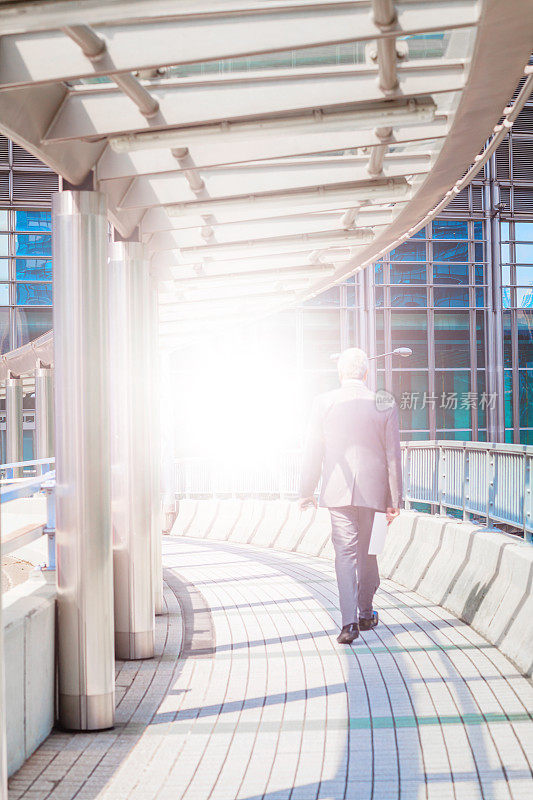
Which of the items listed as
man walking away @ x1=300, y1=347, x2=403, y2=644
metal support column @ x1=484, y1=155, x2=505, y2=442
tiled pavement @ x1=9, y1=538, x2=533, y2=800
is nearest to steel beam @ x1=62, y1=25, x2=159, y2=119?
man walking away @ x1=300, y1=347, x2=403, y2=644

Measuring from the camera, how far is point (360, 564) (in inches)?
259

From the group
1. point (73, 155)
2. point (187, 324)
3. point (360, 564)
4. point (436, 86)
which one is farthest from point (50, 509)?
point (187, 324)

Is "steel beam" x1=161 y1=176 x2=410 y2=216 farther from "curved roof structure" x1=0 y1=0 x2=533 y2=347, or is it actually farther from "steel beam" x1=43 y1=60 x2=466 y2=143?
"steel beam" x1=43 y1=60 x2=466 y2=143

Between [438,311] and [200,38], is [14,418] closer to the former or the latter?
[200,38]

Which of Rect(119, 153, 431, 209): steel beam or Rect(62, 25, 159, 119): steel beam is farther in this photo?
Rect(119, 153, 431, 209): steel beam

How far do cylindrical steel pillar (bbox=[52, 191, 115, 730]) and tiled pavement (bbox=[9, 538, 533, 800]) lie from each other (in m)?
0.38

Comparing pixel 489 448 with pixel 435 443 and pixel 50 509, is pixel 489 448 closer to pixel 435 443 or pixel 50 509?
pixel 435 443

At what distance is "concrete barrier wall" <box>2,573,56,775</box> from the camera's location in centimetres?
402

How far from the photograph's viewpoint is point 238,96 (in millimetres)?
4422

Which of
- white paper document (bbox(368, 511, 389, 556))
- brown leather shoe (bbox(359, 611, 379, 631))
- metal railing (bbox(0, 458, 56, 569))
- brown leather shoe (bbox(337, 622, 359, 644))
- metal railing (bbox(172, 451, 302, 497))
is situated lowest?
brown leather shoe (bbox(359, 611, 379, 631))

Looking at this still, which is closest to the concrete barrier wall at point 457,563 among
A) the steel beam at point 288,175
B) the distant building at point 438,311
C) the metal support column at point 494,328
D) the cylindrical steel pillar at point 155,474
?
the cylindrical steel pillar at point 155,474

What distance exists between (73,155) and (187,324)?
7.63m

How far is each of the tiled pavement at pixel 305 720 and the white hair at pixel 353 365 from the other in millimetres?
1799

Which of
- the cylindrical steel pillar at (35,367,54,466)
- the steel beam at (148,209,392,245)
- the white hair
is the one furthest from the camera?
the cylindrical steel pillar at (35,367,54,466)
